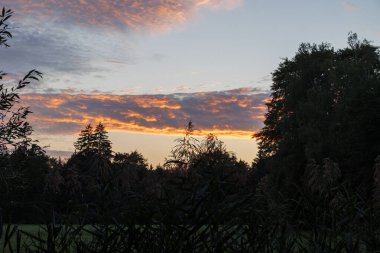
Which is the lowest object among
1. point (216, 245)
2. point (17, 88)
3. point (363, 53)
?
point (216, 245)

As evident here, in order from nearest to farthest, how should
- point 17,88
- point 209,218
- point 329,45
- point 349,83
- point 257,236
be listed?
point 209,218 < point 257,236 < point 17,88 < point 349,83 < point 329,45

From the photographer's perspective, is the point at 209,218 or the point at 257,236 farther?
the point at 257,236

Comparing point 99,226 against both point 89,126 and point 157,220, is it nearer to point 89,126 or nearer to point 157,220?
point 157,220

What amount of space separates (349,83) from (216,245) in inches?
1756

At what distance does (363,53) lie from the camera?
4925 cm

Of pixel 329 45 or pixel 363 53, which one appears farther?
pixel 329 45

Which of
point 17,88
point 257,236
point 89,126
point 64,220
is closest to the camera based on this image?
point 64,220

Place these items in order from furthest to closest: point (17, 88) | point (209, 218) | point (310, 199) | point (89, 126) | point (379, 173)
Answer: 1. point (89, 126)
2. point (379, 173)
3. point (17, 88)
4. point (310, 199)
5. point (209, 218)

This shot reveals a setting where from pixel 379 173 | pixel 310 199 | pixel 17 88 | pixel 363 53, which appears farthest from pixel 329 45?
Result: pixel 310 199

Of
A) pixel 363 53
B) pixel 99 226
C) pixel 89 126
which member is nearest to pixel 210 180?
pixel 99 226

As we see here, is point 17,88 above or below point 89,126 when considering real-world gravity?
below

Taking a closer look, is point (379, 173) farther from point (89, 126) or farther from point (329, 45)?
point (89, 126)

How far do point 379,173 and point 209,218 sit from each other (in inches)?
1144

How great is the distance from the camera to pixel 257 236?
13.5ft
